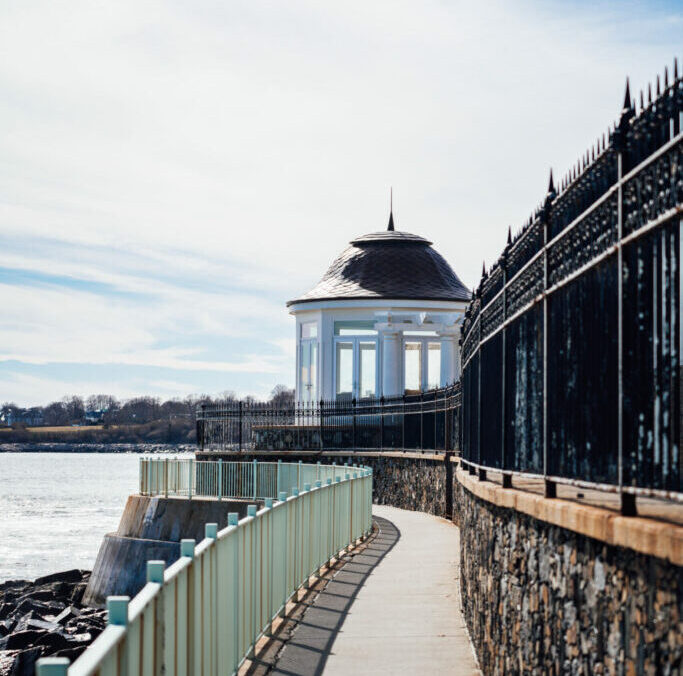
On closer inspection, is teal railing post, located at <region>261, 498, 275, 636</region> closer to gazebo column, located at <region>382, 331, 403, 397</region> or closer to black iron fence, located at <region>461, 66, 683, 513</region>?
black iron fence, located at <region>461, 66, 683, 513</region>

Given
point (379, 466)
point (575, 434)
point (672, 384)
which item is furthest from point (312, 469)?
point (672, 384)

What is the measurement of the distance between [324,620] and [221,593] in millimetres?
3911

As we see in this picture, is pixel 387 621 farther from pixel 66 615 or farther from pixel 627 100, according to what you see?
pixel 66 615

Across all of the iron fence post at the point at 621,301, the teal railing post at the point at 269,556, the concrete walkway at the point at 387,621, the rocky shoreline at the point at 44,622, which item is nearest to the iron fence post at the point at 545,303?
the iron fence post at the point at 621,301

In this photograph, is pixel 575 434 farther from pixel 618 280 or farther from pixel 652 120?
pixel 652 120

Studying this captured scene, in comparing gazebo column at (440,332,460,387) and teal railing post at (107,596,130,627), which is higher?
gazebo column at (440,332,460,387)

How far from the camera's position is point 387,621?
1152 cm

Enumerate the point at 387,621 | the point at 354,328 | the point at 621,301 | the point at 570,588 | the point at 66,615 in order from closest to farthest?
the point at 621,301 < the point at 570,588 < the point at 387,621 < the point at 66,615 < the point at 354,328

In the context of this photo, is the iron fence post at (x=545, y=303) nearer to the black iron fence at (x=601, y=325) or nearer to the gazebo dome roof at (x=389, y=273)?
the black iron fence at (x=601, y=325)

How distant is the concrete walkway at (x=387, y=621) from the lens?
9508 mm

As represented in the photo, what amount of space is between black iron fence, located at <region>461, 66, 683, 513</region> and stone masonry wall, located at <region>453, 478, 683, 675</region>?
1.10 ft

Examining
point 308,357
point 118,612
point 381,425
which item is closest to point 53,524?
point 308,357

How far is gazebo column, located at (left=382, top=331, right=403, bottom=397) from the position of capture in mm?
40812

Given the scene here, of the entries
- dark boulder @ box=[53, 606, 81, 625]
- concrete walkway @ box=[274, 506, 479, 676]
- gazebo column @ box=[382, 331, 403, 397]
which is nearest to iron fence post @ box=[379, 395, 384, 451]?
gazebo column @ box=[382, 331, 403, 397]
